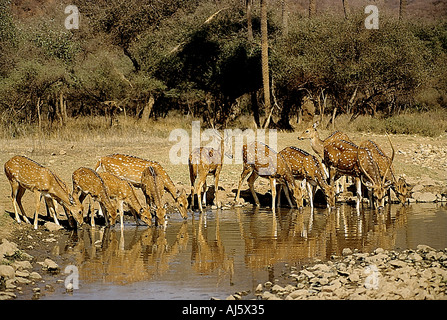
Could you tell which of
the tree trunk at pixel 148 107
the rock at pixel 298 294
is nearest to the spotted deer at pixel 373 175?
the rock at pixel 298 294

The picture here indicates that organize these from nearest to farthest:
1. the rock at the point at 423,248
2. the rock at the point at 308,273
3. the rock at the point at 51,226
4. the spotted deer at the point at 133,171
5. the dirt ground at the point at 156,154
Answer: the rock at the point at 308,273
the rock at the point at 423,248
the rock at the point at 51,226
the spotted deer at the point at 133,171
the dirt ground at the point at 156,154

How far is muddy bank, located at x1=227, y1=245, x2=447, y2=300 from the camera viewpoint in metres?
7.73

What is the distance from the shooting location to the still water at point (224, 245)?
8578mm

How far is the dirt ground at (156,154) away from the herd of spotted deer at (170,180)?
1.23m

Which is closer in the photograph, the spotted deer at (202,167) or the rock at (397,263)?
the rock at (397,263)

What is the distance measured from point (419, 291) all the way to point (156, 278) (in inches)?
134

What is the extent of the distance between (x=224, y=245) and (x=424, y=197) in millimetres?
6839

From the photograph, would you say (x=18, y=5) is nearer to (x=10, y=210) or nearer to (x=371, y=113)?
(x=371, y=113)

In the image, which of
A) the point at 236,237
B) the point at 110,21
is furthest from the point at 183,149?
the point at 110,21

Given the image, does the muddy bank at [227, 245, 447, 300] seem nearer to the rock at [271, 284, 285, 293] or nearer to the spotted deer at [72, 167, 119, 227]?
the rock at [271, 284, 285, 293]

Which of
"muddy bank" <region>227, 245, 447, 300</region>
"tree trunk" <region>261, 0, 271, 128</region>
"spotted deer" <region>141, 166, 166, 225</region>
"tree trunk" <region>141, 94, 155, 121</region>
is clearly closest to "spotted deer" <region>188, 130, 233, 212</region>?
"spotted deer" <region>141, 166, 166, 225</region>

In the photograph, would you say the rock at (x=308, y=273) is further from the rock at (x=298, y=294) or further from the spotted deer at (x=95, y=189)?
the spotted deer at (x=95, y=189)

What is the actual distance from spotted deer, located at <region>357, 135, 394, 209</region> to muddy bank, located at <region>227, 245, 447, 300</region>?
4900 mm

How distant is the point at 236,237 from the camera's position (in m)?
11.9
